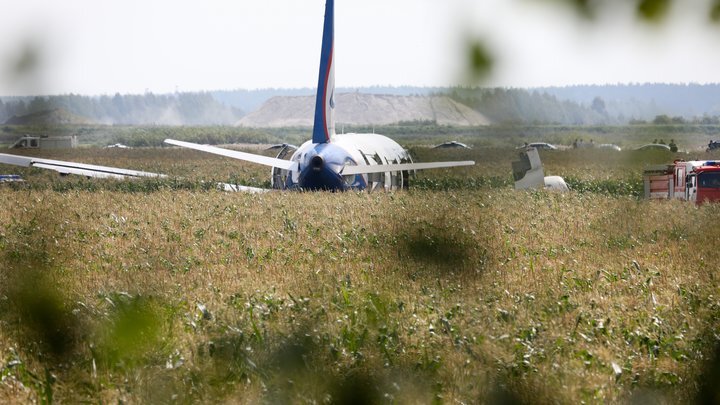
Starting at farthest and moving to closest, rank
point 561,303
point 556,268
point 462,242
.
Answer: point 556,268, point 561,303, point 462,242

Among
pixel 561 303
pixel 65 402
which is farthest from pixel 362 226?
pixel 65 402

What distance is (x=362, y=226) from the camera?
2025 cm

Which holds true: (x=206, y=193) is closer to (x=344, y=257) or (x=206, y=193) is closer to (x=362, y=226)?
(x=362, y=226)

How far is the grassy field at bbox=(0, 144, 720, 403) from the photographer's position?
2.31 meters

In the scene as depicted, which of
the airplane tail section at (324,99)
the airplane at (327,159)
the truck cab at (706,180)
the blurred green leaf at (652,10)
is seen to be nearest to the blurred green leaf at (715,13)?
the blurred green leaf at (652,10)

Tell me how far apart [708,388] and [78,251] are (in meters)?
14.0

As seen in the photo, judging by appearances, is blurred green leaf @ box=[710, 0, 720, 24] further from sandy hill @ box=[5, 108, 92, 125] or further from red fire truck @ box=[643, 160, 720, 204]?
red fire truck @ box=[643, 160, 720, 204]

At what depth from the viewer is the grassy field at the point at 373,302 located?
2309mm

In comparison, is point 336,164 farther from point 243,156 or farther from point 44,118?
point 44,118

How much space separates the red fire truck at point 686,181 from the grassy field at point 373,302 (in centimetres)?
885

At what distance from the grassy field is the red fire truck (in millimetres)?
8846

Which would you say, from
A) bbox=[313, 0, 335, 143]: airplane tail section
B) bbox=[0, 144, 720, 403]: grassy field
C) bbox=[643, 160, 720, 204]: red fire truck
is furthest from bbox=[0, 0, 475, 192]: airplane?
bbox=[643, 160, 720, 204]: red fire truck

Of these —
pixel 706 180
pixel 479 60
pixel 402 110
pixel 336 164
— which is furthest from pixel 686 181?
pixel 402 110

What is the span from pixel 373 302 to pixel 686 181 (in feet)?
82.1
